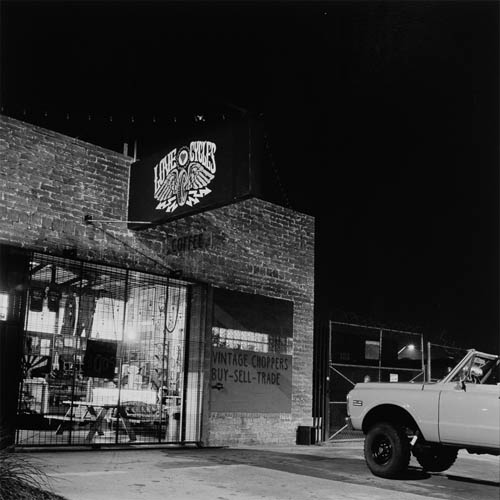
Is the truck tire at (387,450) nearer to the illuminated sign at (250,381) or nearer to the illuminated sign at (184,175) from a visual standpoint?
the illuminated sign at (250,381)

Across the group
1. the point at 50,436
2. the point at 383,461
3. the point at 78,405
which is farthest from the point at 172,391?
the point at 383,461

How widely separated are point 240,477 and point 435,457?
353cm

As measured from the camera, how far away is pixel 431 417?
9.70 metres

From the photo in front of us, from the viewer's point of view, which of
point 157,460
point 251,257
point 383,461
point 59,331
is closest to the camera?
point 383,461

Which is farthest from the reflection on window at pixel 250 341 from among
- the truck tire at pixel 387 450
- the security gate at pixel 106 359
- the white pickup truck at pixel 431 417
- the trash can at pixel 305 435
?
the truck tire at pixel 387 450

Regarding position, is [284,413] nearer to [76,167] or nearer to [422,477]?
[422,477]

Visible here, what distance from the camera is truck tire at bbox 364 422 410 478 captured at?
971 cm

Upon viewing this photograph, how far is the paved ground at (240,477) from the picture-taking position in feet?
25.8

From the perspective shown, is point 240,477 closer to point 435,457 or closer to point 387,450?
point 387,450

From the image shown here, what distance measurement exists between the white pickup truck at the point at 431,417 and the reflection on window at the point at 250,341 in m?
3.81

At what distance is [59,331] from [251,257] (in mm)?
4543

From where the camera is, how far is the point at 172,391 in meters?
13.8

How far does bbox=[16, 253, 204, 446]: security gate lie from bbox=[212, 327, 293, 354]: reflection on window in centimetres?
53

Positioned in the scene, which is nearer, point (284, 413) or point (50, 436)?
point (50, 436)
